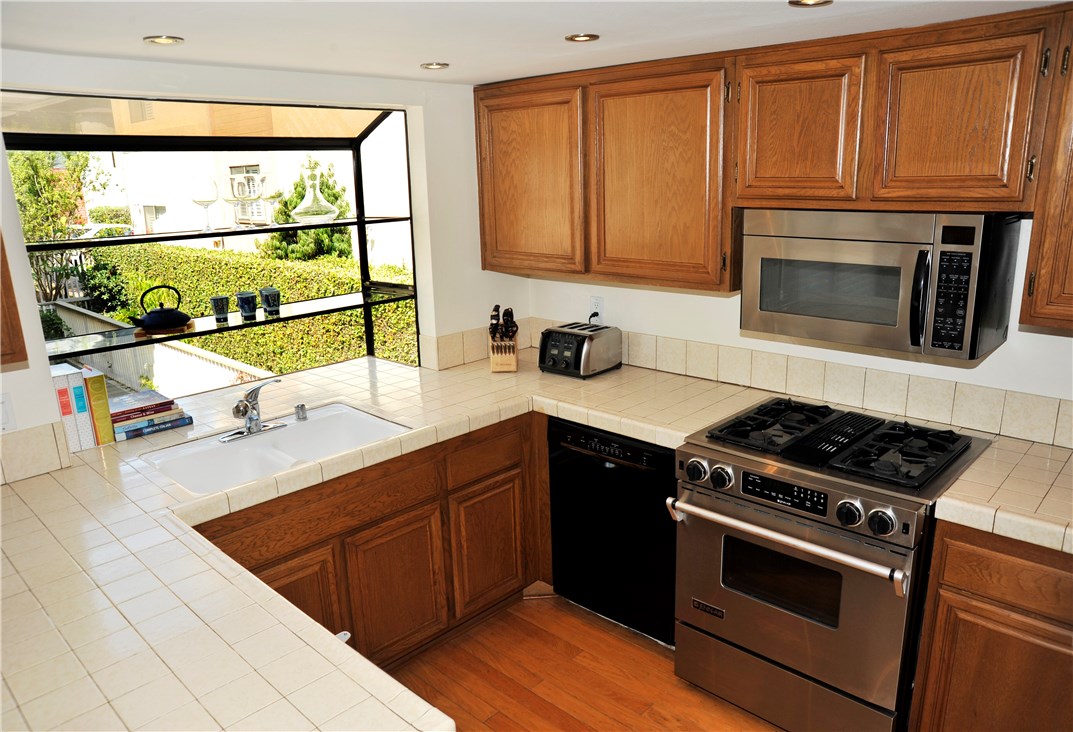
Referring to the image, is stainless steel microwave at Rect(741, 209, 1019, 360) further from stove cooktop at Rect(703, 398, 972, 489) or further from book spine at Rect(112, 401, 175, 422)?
book spine at Rect(112, 401, 175, 422)

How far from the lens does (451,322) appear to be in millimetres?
3410

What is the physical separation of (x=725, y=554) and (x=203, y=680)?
162cm

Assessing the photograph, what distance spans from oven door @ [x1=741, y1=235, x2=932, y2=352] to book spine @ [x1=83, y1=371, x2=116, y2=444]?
2.20 meters

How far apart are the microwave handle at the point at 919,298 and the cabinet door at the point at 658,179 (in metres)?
0.67

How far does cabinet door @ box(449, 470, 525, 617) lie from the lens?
2842 millimetres

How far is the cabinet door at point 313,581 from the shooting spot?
7.61ft

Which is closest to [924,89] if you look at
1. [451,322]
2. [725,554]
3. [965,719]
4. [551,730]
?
[725,554]

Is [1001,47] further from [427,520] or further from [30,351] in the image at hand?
[30,351]

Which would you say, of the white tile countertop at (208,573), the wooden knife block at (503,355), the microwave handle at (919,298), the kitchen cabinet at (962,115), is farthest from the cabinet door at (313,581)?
the kitchen cabinet at (962,115)

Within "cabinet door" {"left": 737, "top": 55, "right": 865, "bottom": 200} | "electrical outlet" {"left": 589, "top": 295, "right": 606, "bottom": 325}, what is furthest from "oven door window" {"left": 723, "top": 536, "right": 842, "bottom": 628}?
"electrical outlet" {"left": 589, "top": 295, "right": 606, "bottom": 325}

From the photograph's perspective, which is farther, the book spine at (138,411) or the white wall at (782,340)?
the book spine at (138,411)

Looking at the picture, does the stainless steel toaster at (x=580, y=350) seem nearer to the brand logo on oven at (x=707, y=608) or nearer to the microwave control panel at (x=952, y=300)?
the brand logo on oven at (x=707, y=608)

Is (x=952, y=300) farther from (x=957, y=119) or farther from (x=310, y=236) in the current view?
(x=310, y=236)

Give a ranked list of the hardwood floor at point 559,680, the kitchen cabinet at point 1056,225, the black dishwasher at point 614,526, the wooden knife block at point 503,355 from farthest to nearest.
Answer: the wooden knife block at point 503,355 → the black dishwasher at point 614,526 → the hardwood floor at point 559,680 → the kitchen cabinet at point 1056,225
